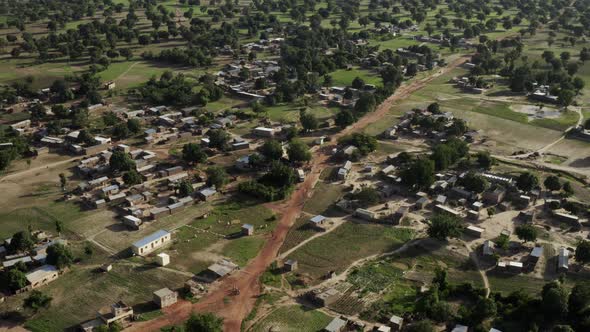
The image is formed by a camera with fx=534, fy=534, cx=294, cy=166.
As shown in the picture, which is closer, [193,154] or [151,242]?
[151,242]

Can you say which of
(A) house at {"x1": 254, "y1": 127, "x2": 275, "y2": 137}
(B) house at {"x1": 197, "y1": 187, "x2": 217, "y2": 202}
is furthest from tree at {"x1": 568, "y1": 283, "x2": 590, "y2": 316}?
(A) house at {"x1": 254, "y1": 127, "x2": 275, "y2": 137}

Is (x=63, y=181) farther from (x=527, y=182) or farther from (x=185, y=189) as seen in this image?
(x=527, y=182)

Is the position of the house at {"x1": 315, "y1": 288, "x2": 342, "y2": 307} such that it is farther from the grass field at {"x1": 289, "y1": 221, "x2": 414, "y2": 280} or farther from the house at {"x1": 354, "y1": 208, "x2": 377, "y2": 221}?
the house at {"x1": 354, "y1": 208, "x2": 377, "y2": 221}

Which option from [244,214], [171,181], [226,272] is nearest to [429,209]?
[244,214]

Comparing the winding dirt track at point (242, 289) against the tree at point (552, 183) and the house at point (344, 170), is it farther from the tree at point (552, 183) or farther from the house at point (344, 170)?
the tree at point (552, 183)

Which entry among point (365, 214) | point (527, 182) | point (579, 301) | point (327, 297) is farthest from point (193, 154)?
point (579, 301)

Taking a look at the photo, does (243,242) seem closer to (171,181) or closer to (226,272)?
(226,272)
